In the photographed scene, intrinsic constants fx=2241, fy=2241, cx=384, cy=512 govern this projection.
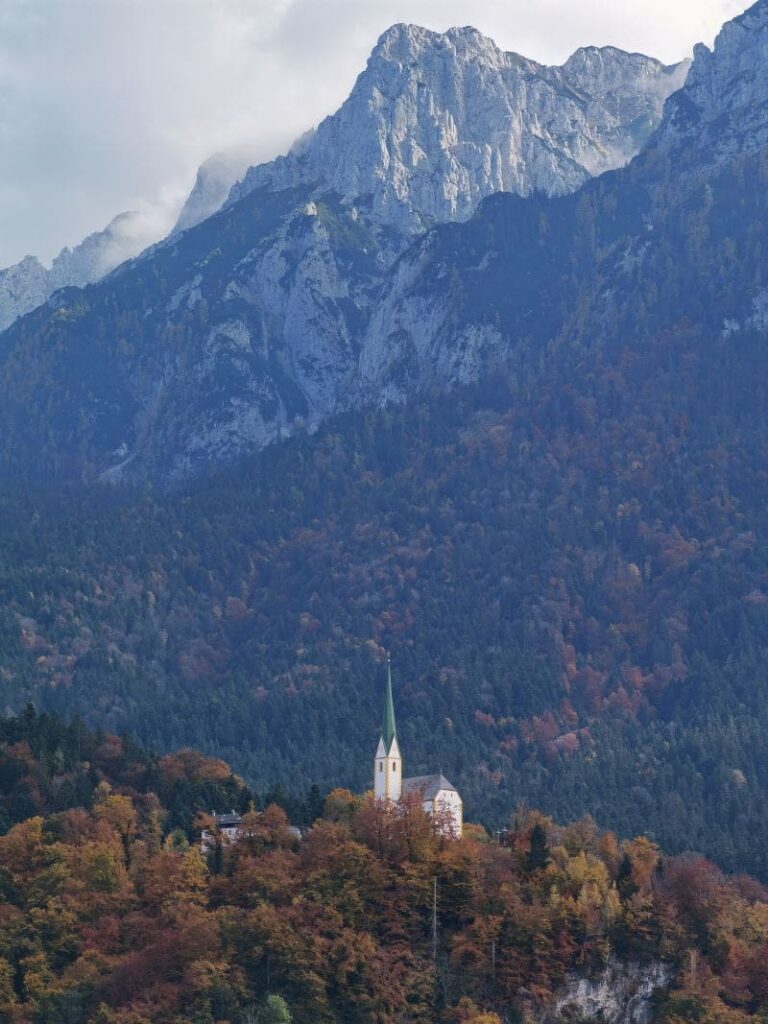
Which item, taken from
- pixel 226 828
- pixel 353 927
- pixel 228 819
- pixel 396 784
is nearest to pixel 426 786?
pixel 396 784

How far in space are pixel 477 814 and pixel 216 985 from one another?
57.8 meters

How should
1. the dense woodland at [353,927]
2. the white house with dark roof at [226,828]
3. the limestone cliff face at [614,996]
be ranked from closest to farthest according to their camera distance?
the dense woodland at [353,927] → the limestone cliff face at [614,996] → the white house with dark roof at [226,828]

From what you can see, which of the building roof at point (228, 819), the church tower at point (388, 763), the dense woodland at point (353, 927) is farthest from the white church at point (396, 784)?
the building roof at point (228, 819)

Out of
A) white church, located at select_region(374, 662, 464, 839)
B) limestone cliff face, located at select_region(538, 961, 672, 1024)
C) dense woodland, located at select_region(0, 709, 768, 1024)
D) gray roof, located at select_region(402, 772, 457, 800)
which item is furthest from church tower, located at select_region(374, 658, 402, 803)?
limestone cliff face, located at select_region(538, 961, 672, 1024)

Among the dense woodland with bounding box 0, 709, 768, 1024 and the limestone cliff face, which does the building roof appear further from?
the limestone cliff face

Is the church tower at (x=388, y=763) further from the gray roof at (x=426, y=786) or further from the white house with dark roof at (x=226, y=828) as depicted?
the white house with dark roof at (x=226, y=828)

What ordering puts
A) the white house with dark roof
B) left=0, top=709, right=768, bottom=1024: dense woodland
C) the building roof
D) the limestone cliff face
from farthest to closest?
the building roof → the white house with dark roof → the limestone cliff face → left=0, top=709, right=768, bottom=1024: dense woodland

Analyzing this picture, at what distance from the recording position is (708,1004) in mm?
115250

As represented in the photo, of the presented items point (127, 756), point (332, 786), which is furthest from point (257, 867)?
point (332, 786)

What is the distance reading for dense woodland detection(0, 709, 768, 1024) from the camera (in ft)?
373

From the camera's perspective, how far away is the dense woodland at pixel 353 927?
11362 cm

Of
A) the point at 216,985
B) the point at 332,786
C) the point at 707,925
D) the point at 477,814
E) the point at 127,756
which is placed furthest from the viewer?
the point at 332,786

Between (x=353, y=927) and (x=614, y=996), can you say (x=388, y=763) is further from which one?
(x=614, y=996)

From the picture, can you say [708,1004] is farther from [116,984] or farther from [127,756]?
[127,756]
